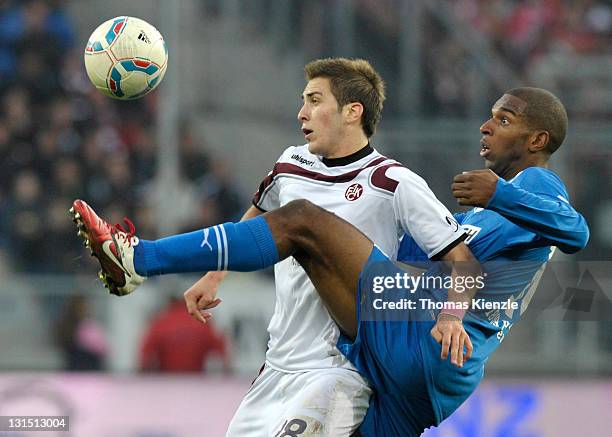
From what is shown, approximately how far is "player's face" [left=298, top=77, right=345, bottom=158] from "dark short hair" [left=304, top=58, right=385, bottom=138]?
0.13 feet

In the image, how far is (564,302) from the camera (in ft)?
24.6

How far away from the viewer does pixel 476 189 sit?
4785 mm

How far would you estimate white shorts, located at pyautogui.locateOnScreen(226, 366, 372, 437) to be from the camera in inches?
188

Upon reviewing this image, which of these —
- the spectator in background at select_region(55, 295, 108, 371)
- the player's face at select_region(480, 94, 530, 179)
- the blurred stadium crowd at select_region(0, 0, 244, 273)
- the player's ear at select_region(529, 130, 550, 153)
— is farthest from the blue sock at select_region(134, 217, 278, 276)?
the blurred stadium crowd at select_region(0, 0, 244, 273)

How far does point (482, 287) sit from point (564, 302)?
2.68 m

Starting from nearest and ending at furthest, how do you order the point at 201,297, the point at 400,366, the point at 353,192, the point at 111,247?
the point at 111,247 < the point at 400,366 < the point at 353,192 < the point at 201,297

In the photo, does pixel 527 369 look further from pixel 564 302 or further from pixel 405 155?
pixel 405 155

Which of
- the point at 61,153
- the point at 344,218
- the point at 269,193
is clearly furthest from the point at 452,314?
the point at 61,153

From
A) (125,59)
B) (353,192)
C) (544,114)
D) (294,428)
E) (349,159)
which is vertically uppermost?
(125,59)

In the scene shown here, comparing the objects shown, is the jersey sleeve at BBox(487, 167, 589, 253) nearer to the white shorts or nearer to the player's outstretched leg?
the player's outstretched leg

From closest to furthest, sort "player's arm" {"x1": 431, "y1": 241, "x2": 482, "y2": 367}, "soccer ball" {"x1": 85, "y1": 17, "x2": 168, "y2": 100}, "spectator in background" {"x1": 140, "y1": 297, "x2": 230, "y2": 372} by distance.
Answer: "player's arm" {"x1": 431, "y1": 241, "x2": 482, "y2": 367}
"soccer ball" {"x1": 85, "y1": 17, "x2": 168, "y2": 100}
"spectator in background" {"x1": 140, "y1": 297, "x2": 230, "y2": 372}

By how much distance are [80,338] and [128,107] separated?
10.1 feet

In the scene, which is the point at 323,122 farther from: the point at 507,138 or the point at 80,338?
the point at 80,338

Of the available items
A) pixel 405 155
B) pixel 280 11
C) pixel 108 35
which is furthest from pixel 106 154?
pixel 108 35
